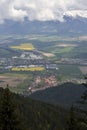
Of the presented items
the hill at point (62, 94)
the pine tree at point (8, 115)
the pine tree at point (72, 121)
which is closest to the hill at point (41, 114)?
the hill at point (62, 94)

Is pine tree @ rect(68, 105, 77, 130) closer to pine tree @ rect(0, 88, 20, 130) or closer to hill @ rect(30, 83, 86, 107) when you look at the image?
pine tree @ rect(0, 88, 20, 130)

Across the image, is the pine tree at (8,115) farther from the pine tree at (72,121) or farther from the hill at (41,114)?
the hill at (41,114)

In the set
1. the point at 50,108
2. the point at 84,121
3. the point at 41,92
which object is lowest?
the point at 41,92

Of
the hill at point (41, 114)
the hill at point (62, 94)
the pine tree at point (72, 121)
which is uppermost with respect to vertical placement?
the pine tree at point (72, 121)

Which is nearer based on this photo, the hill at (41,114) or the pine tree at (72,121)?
the pine tree at (72,121)

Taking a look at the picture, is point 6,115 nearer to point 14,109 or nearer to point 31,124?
point 14,109

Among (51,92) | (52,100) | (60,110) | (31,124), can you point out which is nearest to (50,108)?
(60,110)
